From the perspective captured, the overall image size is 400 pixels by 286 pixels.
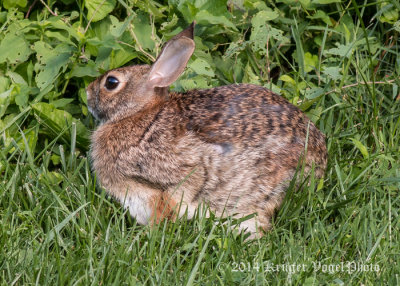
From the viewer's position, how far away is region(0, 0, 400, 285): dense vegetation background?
12.5 ft

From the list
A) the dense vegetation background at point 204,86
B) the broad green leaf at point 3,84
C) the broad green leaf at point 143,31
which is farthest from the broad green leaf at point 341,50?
the broad green leaf at point 3,84

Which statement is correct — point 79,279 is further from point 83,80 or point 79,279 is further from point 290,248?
point 83,80

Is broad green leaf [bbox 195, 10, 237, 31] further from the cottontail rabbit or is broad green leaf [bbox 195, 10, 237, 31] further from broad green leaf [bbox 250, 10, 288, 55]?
the cottontail rabbit

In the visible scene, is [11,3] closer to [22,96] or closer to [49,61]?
[49,61]

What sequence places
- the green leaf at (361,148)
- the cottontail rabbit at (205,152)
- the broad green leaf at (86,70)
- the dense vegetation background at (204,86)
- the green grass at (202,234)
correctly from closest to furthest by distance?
the green grass at (202,234), the dense vegetation background at (204,86), the cottontail rabbit at (205,152), the green leaf at (361,148), the broad green leaf at (86,70)

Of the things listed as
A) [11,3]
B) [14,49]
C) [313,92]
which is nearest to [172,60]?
[313,92]

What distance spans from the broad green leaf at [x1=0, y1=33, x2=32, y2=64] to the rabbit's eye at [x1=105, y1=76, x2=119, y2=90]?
82cm

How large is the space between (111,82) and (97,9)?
0.84 meters

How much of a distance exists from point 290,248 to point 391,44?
2.53 metres

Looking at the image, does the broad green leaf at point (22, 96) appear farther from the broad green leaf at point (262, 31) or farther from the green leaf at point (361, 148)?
the green leaf at point (361, 148)

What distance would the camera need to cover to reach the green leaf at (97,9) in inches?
214

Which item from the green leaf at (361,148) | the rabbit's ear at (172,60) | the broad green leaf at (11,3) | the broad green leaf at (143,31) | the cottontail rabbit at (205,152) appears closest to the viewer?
the cottontail rabbit at (205,152)

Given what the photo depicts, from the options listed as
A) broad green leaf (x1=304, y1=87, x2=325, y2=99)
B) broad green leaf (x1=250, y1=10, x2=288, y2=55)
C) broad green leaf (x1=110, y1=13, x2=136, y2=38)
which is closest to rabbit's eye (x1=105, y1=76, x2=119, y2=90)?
broad green leaf (x1=110, y1=13, x2=136, y2=38)

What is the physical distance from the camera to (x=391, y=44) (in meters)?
5.83
